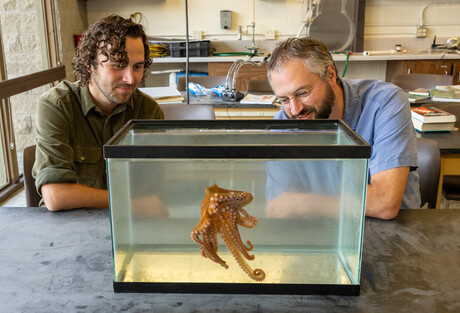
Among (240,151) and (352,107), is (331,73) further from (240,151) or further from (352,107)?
(240,151)

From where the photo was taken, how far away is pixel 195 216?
85 cm

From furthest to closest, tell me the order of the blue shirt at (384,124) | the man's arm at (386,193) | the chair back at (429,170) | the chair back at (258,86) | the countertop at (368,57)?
1. the countertop at (368,57)
2. the chair back at (258,86)
3. the chair back at (429,170)
4. the blue shirt at (384,124)
5. the man's arm at (386,193)

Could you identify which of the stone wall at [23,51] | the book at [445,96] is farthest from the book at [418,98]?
the stone wall at [23,51]

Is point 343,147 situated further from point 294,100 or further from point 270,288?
point 294,100

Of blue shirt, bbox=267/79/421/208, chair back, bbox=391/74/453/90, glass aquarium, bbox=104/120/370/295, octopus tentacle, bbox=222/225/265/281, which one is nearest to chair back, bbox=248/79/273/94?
chair back, bbox=391/74/453/90

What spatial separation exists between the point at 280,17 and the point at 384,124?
441 centimetres

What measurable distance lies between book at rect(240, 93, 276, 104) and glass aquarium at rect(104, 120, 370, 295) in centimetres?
227

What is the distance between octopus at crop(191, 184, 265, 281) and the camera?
32.4 inches

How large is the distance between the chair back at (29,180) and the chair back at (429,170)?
144 cm

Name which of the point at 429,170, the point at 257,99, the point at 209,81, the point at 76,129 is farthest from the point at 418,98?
the point at 76,129

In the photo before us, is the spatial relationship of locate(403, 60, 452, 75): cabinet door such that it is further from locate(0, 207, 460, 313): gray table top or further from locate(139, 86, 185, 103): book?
locate(0, 207, 460, 313): gray table top

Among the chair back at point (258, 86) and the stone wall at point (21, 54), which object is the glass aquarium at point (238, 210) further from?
the stone wall at point (21, 54)

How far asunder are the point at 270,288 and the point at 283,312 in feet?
0.21

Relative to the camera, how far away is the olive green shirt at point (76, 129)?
5.16 ft
